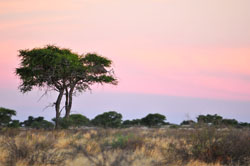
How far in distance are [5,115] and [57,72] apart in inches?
635

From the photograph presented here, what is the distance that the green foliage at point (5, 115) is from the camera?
42000mm

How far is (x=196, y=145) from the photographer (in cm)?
1072

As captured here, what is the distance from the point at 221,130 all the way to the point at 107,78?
71.0 feet

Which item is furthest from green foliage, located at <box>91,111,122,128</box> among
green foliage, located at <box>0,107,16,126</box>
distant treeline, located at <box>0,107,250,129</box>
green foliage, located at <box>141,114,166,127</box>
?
green foliage, located at <box>0,107,16,126</box>

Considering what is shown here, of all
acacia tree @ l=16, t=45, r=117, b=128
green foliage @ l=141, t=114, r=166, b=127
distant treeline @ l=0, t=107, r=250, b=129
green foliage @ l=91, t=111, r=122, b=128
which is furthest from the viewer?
green foliage @ l=141, t=114, r=166, b=127

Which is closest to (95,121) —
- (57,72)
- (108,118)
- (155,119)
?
(108,118)

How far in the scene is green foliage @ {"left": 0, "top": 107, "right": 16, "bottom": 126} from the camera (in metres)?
42.0

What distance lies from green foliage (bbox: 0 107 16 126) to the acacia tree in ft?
40.9

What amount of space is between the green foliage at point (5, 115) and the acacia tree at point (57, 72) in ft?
40.9

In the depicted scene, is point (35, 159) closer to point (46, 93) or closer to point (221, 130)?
point (221, 130)

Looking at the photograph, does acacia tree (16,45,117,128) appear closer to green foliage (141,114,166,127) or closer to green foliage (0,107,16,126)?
green foliage (0,107,16,126)

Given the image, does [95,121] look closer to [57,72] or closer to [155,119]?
[155,119]

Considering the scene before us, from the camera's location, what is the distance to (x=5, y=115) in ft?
139

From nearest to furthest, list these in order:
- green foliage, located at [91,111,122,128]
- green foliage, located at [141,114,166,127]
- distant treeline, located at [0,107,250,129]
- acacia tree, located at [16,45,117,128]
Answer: acacia tree, located at [16,45,117,128], distant treeline, located at [0,107,250,129], green foliage, located at [91,111,122,128], green foliage, located at [141,114,166,127]
